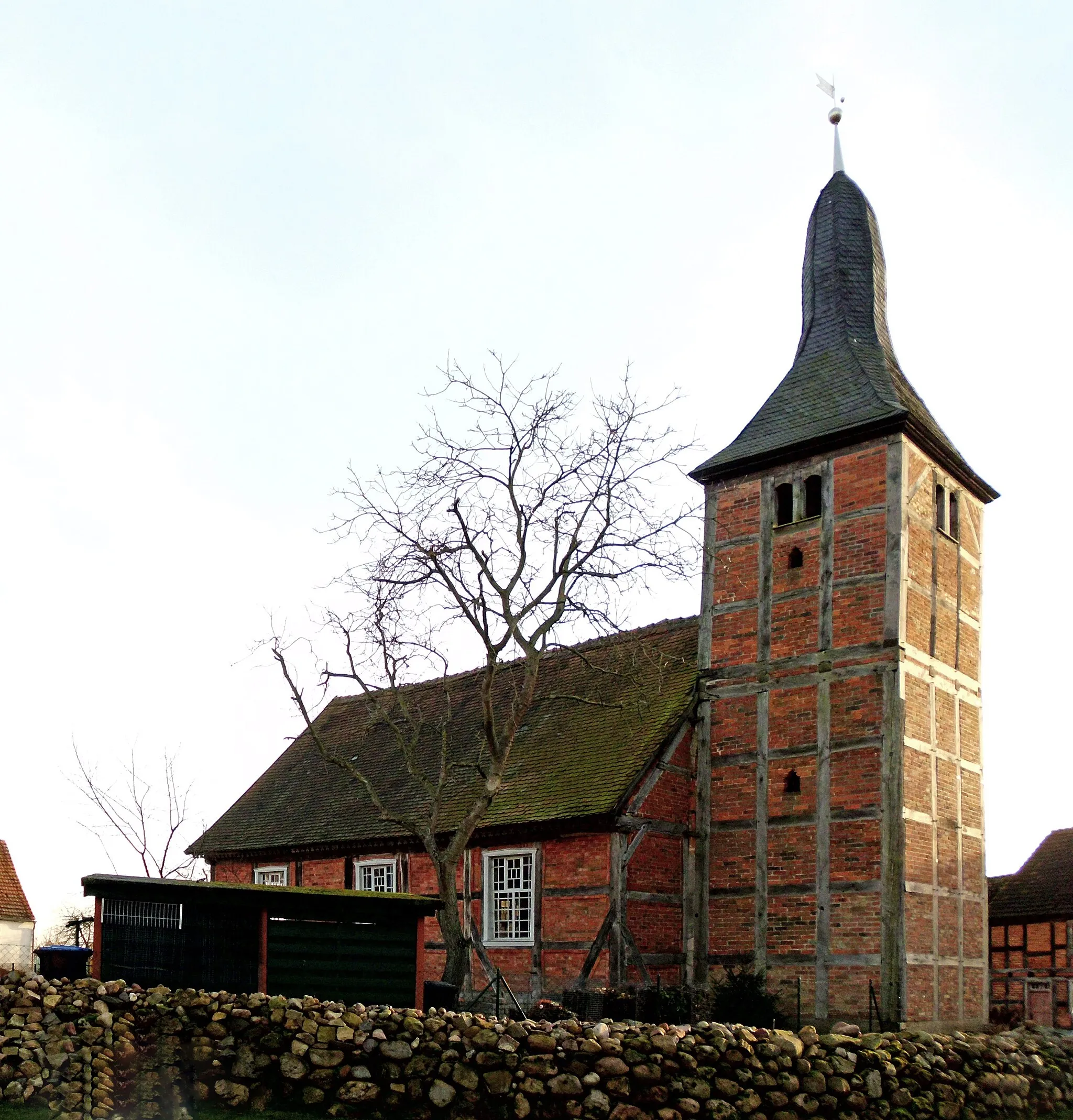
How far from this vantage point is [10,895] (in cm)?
4191

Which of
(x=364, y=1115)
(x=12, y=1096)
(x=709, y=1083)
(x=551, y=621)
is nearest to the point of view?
(x=12, y=1096)

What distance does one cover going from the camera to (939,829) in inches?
848

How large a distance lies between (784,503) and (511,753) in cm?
748

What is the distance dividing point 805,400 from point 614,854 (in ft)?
30.2

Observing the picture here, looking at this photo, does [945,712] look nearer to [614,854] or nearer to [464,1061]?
[614,854]

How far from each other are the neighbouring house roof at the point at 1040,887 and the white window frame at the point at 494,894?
13399mm

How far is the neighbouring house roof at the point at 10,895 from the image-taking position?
41.2 meters

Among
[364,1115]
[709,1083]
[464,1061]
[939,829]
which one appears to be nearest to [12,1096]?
[364,1115]

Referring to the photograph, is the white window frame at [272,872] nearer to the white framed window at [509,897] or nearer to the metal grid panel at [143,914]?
the white framed window at [509,897]

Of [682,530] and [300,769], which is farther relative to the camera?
[300,769]

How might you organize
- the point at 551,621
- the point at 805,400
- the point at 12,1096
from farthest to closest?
1. the point at 805,400
2. the point at 551,621
3. the point at 12,1096

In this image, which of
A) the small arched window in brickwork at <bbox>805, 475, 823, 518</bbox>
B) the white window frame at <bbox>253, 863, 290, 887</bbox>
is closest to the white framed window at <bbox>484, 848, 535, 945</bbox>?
the white window frame at <bbox>253, 863, 290, 887</bbox>

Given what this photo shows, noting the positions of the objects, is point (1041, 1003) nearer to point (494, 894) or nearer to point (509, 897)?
point (509, 897)

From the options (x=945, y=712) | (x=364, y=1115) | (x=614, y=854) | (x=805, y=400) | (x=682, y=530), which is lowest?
(x=364, y=1115)
